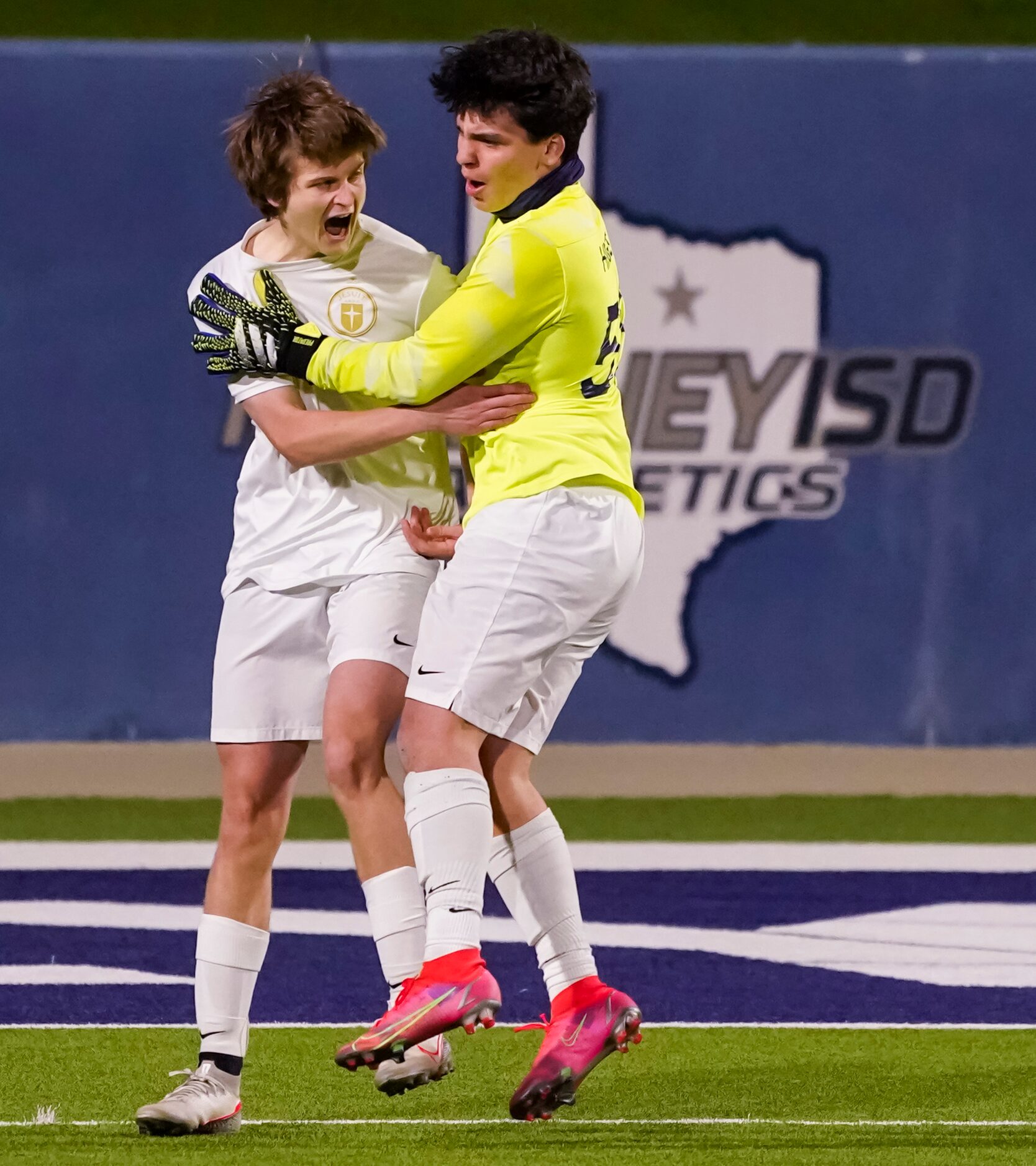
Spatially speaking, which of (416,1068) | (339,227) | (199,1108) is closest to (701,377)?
(339,227)

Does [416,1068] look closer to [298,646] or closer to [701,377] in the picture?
[298,646]

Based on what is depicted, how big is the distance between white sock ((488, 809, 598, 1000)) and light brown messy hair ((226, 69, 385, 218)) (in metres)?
1.25

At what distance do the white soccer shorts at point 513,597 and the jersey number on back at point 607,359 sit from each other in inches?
7.2

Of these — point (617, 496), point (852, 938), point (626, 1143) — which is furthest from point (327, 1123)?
point (852, 938)

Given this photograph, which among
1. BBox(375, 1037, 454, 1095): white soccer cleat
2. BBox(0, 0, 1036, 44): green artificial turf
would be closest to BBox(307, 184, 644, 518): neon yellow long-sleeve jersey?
BBox(375, 1037, 454, 1095): white soccer cleat

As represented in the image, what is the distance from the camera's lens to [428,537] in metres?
4.00

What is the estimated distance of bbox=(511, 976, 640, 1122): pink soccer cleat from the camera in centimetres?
374

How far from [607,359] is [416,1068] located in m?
1.30

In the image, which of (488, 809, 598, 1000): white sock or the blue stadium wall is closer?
(488, 809, 598, 1000): white sock

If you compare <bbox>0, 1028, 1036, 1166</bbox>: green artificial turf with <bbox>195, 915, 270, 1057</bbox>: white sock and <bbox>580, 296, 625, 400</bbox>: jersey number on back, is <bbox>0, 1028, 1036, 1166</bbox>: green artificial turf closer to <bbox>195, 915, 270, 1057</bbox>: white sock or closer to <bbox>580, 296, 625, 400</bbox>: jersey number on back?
<bbox>195, 915, 270, 1057</bbox>: white sock

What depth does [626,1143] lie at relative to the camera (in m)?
3.79

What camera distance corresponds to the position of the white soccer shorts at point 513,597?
370cm

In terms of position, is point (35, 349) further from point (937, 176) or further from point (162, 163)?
point (937, 176)

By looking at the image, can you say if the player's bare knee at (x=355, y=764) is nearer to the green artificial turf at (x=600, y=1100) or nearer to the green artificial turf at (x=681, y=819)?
the green artificial turf at (x=600, y=1100)
